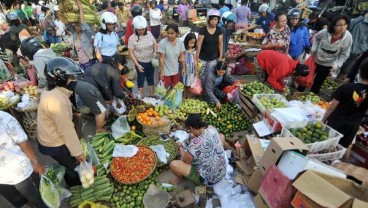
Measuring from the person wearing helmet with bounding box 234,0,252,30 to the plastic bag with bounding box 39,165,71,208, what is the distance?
8.89m

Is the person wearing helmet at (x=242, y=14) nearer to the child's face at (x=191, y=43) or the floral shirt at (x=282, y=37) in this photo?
the floral shirt at (x=282, y=37)

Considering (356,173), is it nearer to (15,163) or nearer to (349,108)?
(349,108)

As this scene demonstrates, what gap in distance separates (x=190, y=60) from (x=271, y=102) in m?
1.96

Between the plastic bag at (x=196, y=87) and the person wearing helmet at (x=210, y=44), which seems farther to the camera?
the plastic bag at (x=196, y=87)

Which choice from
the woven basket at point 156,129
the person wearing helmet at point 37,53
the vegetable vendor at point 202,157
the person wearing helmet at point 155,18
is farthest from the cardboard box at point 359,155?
the person wearing helmet at point 155,18

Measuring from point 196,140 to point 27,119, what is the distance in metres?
3.38

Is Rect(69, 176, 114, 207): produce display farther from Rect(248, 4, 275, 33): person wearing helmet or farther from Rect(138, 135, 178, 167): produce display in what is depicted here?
Rect(248, 4, 275, 33): person wearing helmet

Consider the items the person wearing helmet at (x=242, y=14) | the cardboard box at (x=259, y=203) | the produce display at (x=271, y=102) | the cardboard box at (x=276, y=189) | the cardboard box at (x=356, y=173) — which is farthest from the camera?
the person wearing helmet at (x=242, y=14)

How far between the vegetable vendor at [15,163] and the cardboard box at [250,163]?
9.24 ft

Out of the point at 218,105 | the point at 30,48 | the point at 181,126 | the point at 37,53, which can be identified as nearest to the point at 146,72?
the point at 181,126

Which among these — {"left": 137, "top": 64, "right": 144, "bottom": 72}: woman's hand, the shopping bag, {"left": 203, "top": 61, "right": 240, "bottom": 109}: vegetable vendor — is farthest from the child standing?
the shopping bag

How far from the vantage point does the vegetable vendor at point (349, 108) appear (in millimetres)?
3119

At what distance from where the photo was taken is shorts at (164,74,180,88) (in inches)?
215

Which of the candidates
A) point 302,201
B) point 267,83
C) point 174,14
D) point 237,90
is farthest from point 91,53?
point 174,14
